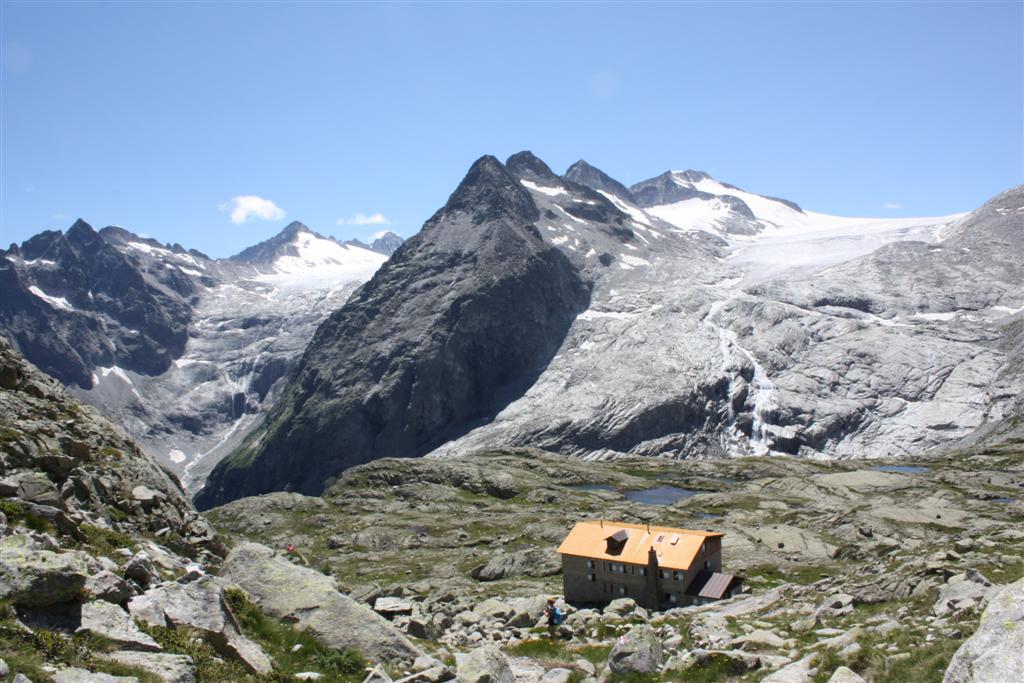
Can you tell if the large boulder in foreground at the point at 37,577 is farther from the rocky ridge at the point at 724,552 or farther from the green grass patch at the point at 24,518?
the rocky ridge at the point at 724,552

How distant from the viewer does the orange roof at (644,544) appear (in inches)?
2351

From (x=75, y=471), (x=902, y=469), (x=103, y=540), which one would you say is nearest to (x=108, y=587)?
(x=103, y=540)

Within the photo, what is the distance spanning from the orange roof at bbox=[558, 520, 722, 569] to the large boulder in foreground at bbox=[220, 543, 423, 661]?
40.3 metres

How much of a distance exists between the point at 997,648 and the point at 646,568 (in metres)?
50.5

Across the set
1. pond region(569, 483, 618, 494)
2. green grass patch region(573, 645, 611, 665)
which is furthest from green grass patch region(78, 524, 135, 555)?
pond region(569, 483, 618, 494)

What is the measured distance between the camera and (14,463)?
25.3 metres

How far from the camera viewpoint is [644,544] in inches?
2450

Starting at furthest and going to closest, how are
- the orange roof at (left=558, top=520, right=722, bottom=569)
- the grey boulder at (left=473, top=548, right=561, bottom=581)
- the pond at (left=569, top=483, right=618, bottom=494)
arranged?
the pond at (left=569, top=483, right=618, bottom=494), the grey boulder at (left=473, top=548, right=561, bottom=581), the orange roof at (left=558, top=520, right=722, bottom=569)

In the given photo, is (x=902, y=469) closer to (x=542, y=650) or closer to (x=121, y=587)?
(x=542, y=650)

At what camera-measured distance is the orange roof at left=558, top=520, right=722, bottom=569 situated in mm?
59719

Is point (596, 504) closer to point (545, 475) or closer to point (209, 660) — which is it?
point (545, 475)

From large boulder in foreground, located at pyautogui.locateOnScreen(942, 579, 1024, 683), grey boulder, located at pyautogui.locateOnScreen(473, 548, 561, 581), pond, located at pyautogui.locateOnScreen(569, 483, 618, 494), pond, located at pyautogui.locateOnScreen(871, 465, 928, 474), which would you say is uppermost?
large boulder in foreground, located at pyautogui.locateOnScreen(942, 579, 1024, 683)

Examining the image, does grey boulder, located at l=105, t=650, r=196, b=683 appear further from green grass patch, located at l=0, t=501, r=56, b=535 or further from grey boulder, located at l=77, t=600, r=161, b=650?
green grass patch, located at l=0, t=501, r=56, b=535

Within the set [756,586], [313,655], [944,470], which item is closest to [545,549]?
[756,586]
